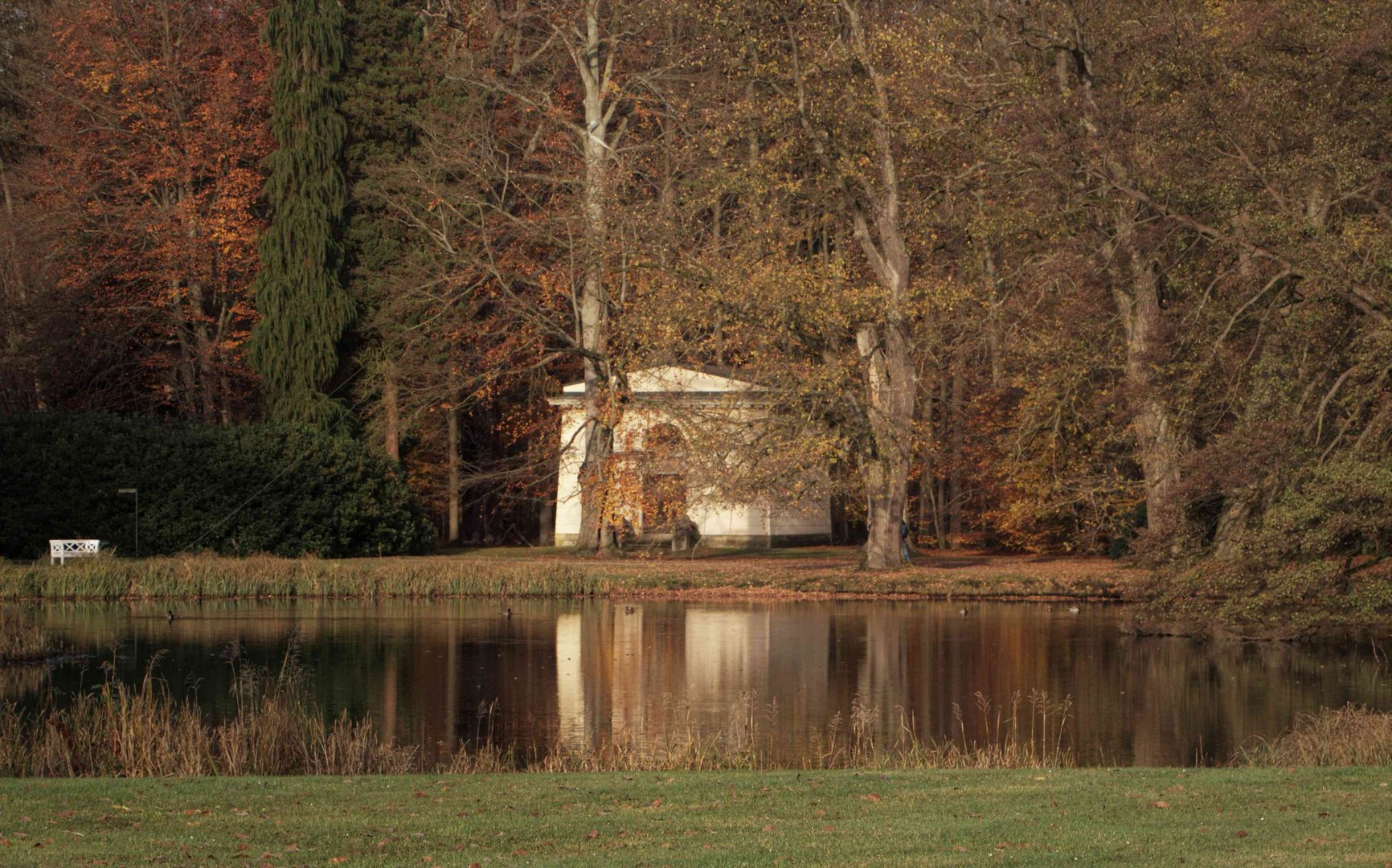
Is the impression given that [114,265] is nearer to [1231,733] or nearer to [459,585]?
[459,585]

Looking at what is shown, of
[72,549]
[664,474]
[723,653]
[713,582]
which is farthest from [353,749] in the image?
[664,474]

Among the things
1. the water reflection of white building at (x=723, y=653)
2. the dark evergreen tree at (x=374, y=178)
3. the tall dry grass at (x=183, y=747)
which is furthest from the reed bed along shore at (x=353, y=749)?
the dark evergreen tree at (x=374, y=178)

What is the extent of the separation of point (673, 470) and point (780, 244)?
18.5ft

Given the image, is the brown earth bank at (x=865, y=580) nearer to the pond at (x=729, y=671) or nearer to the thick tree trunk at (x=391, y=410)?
the pond at (x=729, y=671)

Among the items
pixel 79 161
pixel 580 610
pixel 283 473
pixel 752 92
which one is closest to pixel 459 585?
pixel 580 610

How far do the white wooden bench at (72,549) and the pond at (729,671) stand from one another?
4.48 meters

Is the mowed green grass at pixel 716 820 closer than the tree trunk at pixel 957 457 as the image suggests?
Yes

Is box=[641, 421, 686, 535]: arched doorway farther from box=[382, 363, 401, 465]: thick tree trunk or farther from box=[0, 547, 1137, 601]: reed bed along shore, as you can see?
box=[382, 363, 401, 465]: thick tree trunk

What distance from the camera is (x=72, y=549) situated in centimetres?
3384

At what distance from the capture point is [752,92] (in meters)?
33.7

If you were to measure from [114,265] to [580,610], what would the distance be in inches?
833

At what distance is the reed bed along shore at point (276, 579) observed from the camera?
2941cm

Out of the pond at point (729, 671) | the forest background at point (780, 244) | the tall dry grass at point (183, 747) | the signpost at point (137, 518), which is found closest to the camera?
the tall dry grass at point (183, 747)

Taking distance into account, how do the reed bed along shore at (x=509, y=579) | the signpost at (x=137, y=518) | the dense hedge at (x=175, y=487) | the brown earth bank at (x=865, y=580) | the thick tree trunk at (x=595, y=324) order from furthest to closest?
the thick tree trunk at (x=595, y=324)
the dense hedge at (x=175, y=487)
the signpost at (x=137, y=518)
the brown earth bank at (x=865, y=580)
the reed bed along shore at (x=509, y=579)
